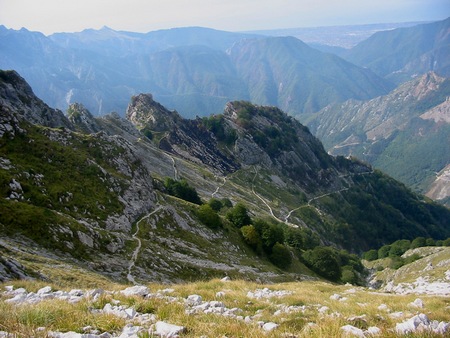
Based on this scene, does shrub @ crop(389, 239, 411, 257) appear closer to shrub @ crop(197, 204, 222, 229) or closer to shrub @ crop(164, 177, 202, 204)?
shrub @ crop(164, 177, 202, 204)

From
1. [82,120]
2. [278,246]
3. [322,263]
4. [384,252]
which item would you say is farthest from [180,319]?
[384,252]

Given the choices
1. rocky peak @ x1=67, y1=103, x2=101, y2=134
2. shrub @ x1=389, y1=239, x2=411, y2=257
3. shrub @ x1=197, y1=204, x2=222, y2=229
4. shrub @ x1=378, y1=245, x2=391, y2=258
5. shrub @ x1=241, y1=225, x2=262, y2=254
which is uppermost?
rocky peak @ x1=67, y1=103, x2=101, y2=134

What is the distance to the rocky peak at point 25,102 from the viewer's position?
314 ft

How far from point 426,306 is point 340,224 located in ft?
553

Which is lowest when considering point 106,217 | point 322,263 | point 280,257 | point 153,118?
point 322,263

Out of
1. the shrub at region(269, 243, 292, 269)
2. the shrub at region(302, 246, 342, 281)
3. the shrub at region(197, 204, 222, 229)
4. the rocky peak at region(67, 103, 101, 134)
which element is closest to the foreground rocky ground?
the shrub at region(197, 204, 222, 229)

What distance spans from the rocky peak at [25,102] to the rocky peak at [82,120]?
22.3 meters

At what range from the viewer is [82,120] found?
136625 mm

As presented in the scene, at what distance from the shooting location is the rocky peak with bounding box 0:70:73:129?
9556cm

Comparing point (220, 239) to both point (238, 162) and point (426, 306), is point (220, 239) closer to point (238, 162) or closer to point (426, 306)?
point (426, 306)

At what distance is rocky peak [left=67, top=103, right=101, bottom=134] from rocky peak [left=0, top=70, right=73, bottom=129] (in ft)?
73.2

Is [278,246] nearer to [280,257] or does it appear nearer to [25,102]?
[280,257]

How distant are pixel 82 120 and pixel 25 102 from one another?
36.2 meters

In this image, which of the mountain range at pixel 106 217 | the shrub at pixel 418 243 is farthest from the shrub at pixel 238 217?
the shrub at pixel 418 243
